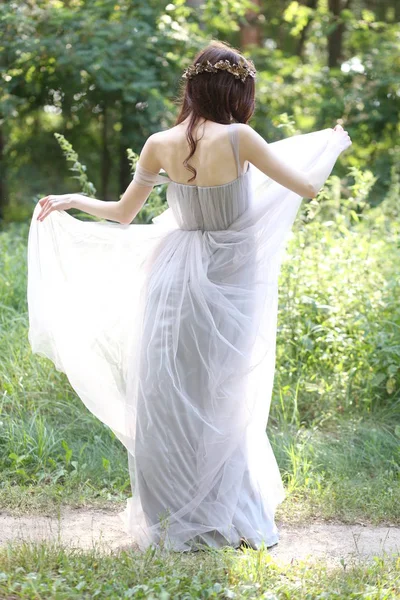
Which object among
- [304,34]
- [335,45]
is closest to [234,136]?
[335,45]

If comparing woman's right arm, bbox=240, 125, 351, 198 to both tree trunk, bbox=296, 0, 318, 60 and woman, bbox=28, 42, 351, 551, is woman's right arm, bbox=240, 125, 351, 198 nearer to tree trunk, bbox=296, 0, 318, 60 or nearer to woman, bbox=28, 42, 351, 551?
woman, bbox=28, 42, 351, 551

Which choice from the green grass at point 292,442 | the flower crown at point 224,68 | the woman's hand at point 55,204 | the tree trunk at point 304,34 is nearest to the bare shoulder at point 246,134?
the flower crown at point 224,68

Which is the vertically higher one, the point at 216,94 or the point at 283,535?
the point at 216,94

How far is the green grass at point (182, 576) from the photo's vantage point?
2928 mm

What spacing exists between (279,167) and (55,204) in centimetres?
115

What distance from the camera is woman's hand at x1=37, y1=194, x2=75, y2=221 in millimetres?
3785

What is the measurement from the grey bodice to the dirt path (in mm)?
1478

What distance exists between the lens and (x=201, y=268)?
3.49 metres

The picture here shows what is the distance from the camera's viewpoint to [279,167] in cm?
333

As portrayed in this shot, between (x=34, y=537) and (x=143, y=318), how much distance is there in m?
1.11

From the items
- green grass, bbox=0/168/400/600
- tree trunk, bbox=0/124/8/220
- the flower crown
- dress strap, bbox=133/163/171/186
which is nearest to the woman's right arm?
the flower crown

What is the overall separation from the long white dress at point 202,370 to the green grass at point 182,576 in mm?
244

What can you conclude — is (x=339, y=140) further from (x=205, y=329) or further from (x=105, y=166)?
(x=105, y=166)

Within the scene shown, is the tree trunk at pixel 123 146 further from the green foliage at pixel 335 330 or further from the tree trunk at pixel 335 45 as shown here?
the green foliage at pixel 335 330
